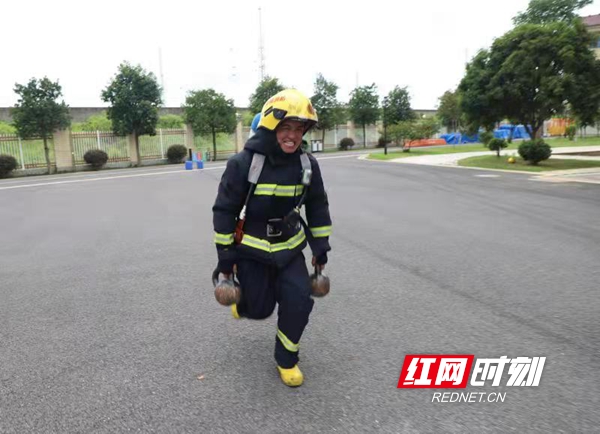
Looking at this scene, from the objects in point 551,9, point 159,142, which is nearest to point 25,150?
point 159,142

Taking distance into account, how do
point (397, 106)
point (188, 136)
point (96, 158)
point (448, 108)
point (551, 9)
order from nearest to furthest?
point (96, 158) < point (188, 136) < point (397, 106) < point (448, 108) < point (551, 9)

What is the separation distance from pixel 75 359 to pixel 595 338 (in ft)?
12.6

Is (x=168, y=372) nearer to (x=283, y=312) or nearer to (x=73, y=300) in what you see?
(x=283, y=312)

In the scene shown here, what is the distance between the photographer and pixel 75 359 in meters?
3.35

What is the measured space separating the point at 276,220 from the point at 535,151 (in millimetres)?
19090

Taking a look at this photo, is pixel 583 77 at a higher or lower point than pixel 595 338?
higher

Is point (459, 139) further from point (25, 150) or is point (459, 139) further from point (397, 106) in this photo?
point (25, 150)

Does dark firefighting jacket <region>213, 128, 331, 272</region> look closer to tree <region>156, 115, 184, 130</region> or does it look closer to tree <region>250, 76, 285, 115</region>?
tree <region>156, 115, 184, 130</region>

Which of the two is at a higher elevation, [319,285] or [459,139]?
[459,139]

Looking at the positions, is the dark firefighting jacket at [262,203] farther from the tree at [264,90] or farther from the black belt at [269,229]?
the tree at [264,90]

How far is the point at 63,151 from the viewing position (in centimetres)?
3088

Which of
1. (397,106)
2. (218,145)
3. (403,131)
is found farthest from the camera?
(397,106)

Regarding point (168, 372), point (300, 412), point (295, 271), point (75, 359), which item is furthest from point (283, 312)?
point (75, 359)

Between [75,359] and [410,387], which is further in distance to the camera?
[75,359]
